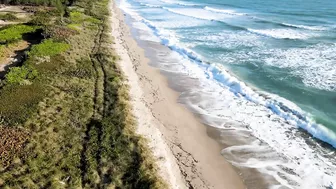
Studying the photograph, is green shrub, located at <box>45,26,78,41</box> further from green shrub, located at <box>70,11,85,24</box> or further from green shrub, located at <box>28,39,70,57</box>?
green shrub, located at <box>70,11,85,24</box>

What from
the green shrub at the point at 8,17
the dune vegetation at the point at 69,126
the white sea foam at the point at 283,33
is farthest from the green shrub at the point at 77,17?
the white sea foam at the point at 283,33

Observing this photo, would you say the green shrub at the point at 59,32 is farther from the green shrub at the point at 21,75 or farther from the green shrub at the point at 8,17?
the green shrub at the point at 8,17

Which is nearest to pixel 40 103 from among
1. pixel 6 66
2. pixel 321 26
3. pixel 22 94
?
pixel 22 94

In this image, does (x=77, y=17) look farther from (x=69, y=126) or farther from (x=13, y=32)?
(x=69, y=126)

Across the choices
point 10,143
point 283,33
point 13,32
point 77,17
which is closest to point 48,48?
point 13,32

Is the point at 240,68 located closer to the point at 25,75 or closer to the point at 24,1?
the point at 25,75

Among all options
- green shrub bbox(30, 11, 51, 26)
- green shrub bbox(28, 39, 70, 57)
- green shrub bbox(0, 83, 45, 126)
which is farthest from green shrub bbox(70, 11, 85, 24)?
green shrub bbox(0, 83, 45, 126)
